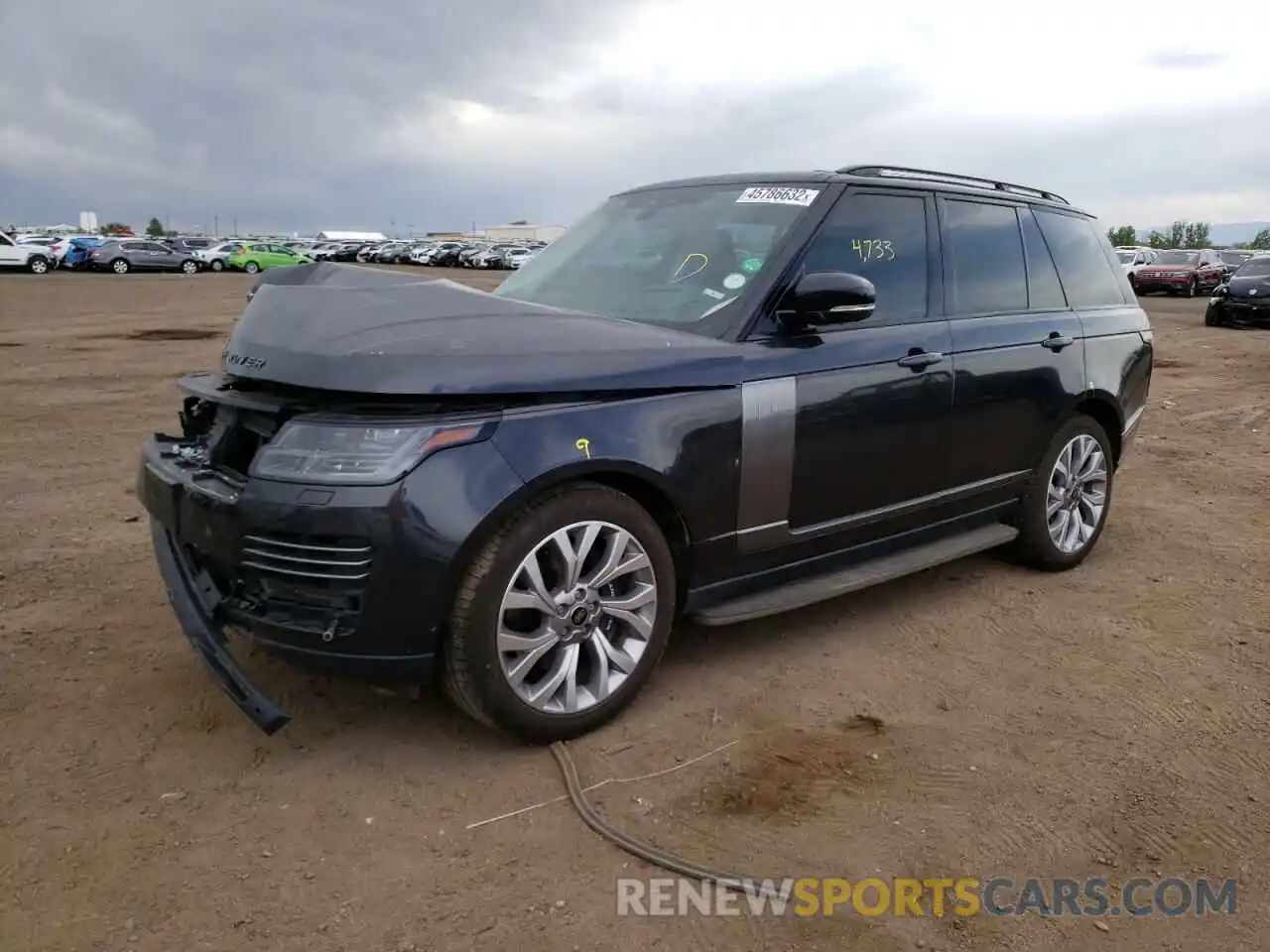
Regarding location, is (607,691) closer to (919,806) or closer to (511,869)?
(511,869)

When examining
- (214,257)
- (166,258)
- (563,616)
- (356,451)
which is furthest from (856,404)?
(214,257)

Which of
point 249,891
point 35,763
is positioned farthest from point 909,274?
point 35,763

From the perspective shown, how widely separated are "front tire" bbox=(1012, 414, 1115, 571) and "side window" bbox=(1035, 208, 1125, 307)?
658 mm

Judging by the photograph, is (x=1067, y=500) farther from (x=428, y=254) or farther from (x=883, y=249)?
(x=428, y=254)

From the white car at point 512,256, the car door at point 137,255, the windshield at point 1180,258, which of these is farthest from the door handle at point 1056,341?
the white car at point 512,256

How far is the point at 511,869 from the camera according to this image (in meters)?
2.61

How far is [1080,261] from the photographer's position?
5.25 m

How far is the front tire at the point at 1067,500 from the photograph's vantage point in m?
4.82

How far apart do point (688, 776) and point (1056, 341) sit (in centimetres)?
292

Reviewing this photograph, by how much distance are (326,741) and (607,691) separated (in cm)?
90

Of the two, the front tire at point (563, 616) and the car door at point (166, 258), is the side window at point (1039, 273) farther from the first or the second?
the car door at point (166, 258)
